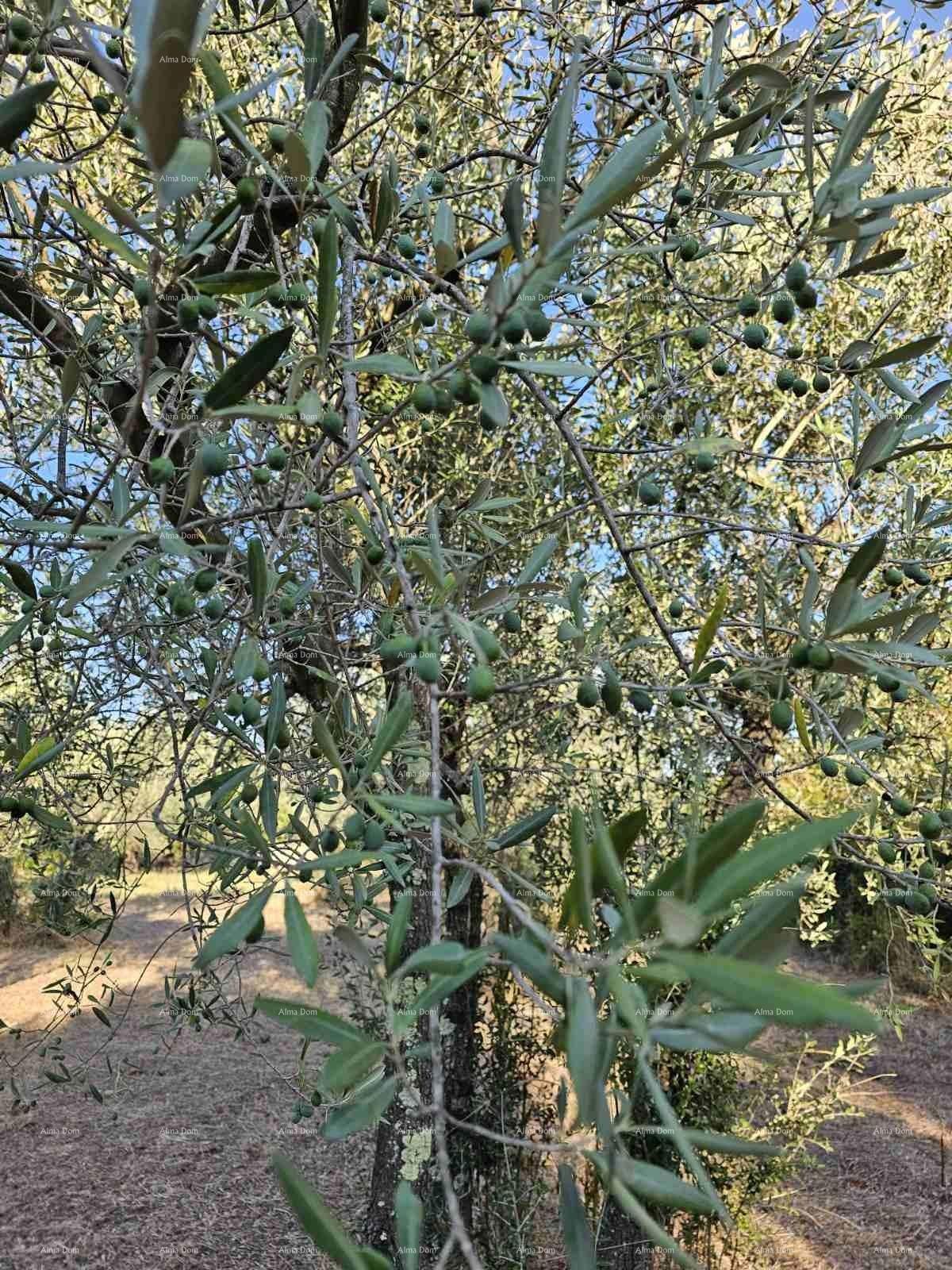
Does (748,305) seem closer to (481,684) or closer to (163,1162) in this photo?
(481,684)

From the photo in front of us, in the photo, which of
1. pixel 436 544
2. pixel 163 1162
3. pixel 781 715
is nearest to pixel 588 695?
pixel 781 715

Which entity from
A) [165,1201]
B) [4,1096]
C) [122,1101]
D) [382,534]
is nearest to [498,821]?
A: [165,1201]

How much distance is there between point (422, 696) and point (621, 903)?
1733mm

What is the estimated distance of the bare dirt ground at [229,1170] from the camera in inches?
166

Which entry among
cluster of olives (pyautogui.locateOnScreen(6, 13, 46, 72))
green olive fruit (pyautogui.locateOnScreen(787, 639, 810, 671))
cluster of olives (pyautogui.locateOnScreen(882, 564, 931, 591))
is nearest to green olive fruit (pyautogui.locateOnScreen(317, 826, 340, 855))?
green olive fruit (pyautogui.locateOnScreen(787, 639, 810, 671))

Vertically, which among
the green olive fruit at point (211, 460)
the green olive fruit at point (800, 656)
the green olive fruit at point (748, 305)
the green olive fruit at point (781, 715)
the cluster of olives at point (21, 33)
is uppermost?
the cluster of olives at point (21, 33)

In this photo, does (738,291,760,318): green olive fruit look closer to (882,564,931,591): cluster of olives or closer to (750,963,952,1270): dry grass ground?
(882,564,931,591): cluster of olives

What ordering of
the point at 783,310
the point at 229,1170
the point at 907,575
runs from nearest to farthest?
the point at 783,310, the point at 907,575, the point at 229,1170

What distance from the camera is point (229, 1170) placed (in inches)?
197

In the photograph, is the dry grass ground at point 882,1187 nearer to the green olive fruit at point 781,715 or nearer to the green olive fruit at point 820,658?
the green olive fruit at point 781,715

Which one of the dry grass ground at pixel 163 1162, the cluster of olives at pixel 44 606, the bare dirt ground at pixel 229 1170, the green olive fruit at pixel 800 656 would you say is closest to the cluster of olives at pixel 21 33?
the cluster of olives at pixel 44 606

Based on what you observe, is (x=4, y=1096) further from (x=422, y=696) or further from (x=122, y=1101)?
(x=422, y=696)

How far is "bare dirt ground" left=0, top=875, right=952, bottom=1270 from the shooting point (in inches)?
166

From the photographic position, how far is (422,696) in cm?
227
